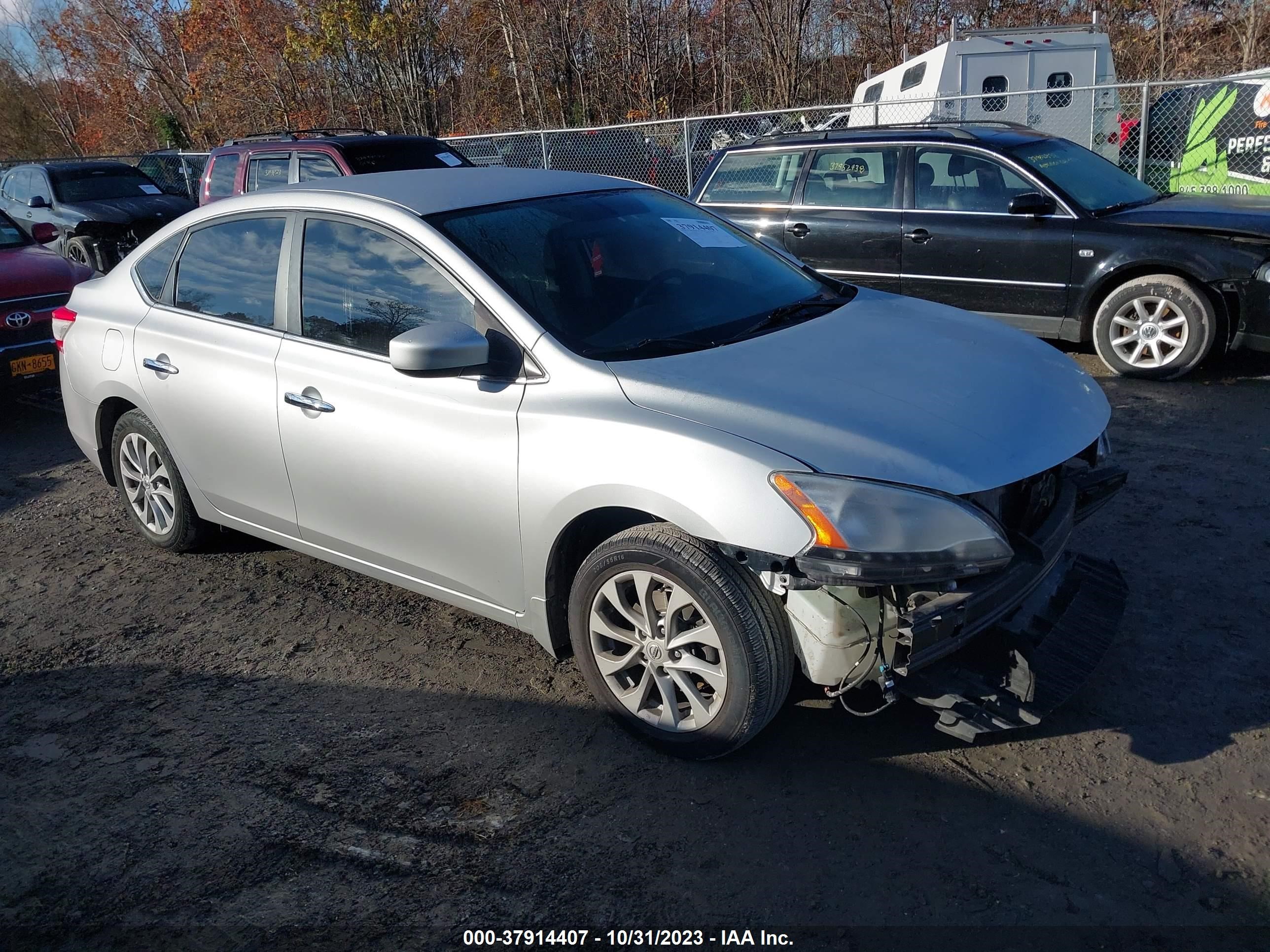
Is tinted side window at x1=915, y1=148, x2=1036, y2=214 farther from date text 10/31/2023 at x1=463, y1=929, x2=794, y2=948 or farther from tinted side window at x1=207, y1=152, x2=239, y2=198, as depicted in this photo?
tinted side window at x1=207, y1=152, x2=239, y2=198

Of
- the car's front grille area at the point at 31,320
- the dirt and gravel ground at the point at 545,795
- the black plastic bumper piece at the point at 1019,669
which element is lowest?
the dirt and gravel ground at the point at 545,795

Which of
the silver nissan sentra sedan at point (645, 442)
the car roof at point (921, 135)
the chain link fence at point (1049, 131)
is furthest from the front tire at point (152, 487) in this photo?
the chain link fence at point (1049, 131)

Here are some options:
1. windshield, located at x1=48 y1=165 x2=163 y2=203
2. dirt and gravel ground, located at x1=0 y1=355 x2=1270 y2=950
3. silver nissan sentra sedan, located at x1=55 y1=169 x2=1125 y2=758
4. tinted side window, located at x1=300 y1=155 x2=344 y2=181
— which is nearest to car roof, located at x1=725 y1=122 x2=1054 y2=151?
tinted side window, located at x1=300 y1=155 x2=344 y2=181

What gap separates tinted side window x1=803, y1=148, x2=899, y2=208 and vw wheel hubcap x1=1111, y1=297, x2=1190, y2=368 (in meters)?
2.01

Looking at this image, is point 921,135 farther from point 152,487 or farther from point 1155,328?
point 152,487

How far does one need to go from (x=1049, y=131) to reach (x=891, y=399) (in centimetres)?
1244

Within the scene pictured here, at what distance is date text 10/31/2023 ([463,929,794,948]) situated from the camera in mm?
2648

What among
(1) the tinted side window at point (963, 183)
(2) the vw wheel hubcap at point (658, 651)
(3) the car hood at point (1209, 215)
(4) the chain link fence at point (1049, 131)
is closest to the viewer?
(2) the vw wheel hubcap at point (658, 651)

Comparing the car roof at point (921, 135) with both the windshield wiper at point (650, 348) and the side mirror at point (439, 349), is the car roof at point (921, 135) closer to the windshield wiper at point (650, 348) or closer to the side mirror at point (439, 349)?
the windshield wiper at point (650, 348)

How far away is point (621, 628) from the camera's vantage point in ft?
11.2

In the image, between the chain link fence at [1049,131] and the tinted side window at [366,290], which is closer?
the tinted side window at [366,290]

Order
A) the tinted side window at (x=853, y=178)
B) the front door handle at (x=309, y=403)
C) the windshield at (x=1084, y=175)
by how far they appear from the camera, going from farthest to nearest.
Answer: the tinted side window at (x=853, y=178) < the windshield at (x=1084, y=175) < the front door handle at (x=309, y=403)

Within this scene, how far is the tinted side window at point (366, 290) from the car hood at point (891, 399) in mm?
820

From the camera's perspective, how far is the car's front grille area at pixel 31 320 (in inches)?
310
